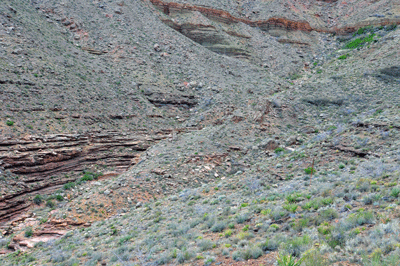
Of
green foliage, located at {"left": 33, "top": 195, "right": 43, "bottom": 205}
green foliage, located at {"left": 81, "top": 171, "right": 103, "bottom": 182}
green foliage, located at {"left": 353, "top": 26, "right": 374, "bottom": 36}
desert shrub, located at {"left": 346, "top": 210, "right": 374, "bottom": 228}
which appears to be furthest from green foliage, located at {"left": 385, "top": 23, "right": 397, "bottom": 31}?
green foliage, located at {"left": 33, "top": 195, "right": 43, "bottom": 205}

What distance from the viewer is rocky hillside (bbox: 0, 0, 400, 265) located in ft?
25.8

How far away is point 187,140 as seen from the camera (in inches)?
A: 794

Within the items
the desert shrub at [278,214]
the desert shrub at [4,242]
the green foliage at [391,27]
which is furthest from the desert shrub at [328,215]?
the green foliage at [391,27]

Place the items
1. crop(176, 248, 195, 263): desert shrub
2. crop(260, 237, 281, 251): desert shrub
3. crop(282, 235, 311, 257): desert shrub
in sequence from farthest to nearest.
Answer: crop(176, 248, 195, 263): desert shrub, crop(260, 237, 281, 251): desert shrub, crop(282, 235, 311, 257): desert shrub

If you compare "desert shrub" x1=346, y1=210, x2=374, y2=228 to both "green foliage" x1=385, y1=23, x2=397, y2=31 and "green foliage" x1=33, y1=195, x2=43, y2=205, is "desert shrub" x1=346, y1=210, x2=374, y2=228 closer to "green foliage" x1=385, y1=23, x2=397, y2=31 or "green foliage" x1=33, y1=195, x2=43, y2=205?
"green foliage" x1=33, y1=195, x2=43, y2=205

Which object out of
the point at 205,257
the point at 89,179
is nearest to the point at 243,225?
the point at 205,257

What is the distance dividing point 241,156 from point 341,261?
12742 mm

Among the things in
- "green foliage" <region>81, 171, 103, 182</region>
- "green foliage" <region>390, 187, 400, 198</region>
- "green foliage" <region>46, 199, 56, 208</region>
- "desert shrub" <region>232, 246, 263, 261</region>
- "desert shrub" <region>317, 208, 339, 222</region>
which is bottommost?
"green foliage" <region>46, 199, 56, 208</region>

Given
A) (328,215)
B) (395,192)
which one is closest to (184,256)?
(328,215)

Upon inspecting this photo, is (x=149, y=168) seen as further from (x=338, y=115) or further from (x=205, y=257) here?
(x=338, y=115)

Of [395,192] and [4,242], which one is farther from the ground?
[395,192]

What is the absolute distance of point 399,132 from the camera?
540 inches

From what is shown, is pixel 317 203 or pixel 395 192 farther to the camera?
pixel 317 203

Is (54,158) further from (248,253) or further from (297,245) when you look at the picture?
(297,245)
